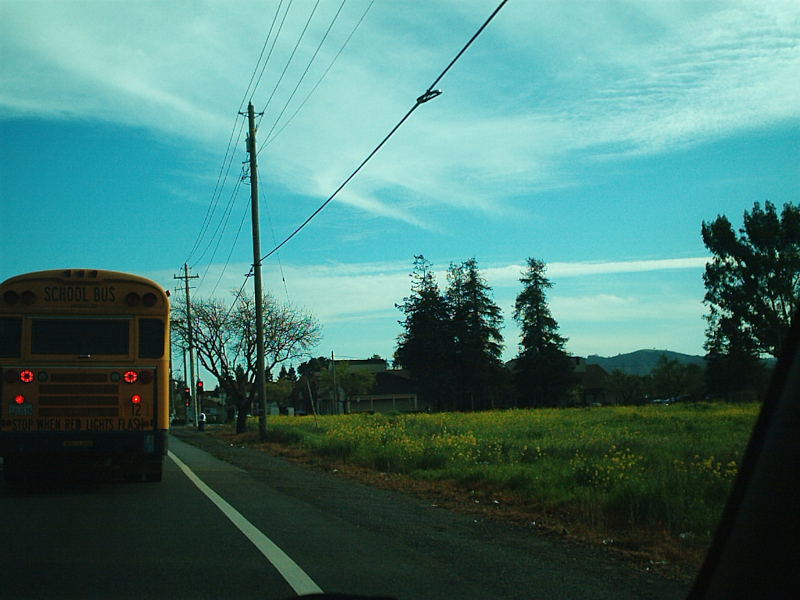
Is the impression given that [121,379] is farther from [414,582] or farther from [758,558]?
[758,558]

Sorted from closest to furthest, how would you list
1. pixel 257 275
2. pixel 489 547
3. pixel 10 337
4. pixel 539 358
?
1. pixel 489 547
2. pixel 10 337
3. pixel 257 275
4. pixel 539 358

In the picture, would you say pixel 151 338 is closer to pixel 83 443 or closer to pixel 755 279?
pixel 83 443

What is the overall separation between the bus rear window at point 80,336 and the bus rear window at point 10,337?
194mm

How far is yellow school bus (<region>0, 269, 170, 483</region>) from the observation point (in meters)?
12.1

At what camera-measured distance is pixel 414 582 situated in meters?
6.31

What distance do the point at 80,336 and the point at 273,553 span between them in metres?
6.52

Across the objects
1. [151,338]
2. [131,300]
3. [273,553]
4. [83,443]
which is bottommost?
[273,553]

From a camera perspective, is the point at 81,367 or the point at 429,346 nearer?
the point at 81,367

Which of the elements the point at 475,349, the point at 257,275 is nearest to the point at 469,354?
the point at 475,349

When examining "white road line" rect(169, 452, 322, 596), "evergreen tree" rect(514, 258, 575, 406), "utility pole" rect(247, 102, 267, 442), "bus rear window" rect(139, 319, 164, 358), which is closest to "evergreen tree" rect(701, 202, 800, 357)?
"white road line" rect(169, 452, 322, 596)

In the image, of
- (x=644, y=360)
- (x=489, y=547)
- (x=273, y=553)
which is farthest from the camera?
(x=644, y=360)

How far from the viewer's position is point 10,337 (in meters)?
12.1

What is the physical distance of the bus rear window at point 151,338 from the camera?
12.7m

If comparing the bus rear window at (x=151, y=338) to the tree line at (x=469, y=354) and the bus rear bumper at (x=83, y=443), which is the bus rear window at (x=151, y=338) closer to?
the bus rear bumper at (x=83, y=443)
